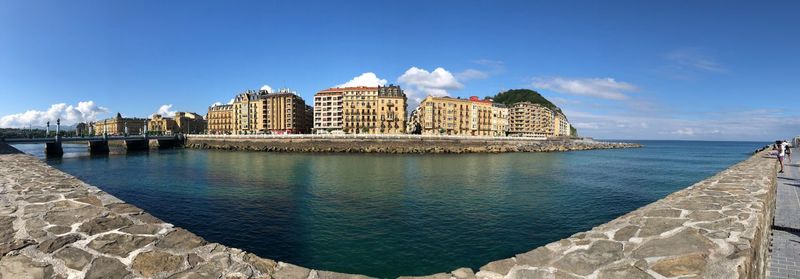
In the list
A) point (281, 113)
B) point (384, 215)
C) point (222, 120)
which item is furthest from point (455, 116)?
point (384, 215)

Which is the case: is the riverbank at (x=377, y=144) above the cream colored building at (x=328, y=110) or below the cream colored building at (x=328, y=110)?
below

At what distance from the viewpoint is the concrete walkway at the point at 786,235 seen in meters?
11.1

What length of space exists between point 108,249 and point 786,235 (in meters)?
21.4

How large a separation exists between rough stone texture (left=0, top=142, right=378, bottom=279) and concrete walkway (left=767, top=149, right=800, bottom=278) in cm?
1371

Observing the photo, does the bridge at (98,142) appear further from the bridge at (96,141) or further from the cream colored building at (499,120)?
the cream colored building at (499,120)

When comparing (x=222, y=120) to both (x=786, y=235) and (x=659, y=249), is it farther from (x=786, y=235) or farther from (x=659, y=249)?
(x=659, y=249)

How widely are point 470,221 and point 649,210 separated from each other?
10.6m

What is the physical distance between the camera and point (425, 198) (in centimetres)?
2652

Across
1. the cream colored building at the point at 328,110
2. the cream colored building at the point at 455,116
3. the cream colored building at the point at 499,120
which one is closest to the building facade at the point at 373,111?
the cream colored building at the point at 328,110

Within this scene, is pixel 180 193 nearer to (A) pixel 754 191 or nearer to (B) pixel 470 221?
(B) pixel 470 221

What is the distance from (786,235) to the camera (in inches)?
541

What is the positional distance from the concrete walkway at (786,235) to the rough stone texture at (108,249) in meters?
13.7

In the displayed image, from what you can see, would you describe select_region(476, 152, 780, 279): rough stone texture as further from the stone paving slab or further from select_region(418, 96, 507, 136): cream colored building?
select_region(418, 96, 507, 136): cream colored building

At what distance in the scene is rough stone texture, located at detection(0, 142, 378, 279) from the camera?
18.6 feet
